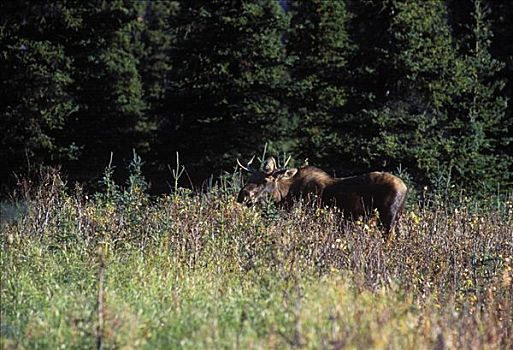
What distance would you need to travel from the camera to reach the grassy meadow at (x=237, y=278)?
6066 millimetres

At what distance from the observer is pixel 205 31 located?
21.4m

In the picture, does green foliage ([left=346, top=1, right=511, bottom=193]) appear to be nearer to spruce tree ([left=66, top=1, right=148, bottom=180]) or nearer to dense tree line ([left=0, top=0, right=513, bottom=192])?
dense tree line ([left=0, top=0, right=513, bottom=192])

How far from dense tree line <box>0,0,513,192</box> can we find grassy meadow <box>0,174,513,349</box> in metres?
7.54

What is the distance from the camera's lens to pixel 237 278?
786cm

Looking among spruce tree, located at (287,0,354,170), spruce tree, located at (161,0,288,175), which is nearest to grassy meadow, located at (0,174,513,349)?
spruce tree, located at (287,0,354,170)

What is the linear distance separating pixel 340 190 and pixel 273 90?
8.71 metres

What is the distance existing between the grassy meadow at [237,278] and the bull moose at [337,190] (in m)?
0.57

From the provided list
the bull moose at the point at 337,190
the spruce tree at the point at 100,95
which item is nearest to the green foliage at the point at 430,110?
the bull moose at the point at 337,190

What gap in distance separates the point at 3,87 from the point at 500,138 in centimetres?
1232

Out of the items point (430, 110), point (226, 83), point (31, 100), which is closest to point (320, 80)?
point (226, 83)

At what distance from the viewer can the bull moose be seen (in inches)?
483

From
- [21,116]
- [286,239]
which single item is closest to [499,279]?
[286,239]

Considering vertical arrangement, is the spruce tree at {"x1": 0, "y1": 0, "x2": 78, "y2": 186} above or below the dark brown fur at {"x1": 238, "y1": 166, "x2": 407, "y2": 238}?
below

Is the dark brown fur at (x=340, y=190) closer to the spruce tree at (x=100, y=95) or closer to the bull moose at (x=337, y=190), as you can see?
the bull moose at (x=337, y=190)
